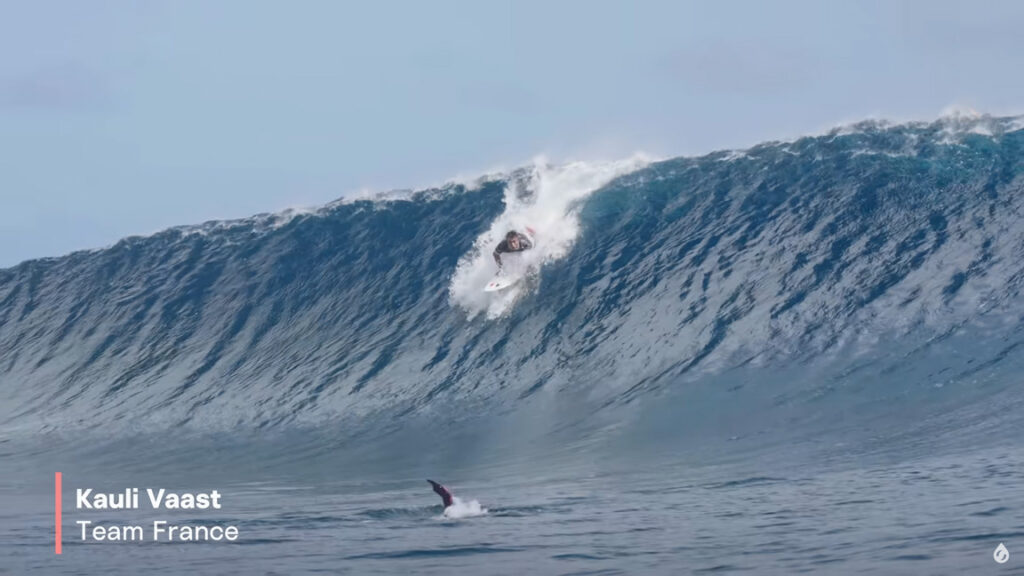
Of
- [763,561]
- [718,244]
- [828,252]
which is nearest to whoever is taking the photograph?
[763,561]

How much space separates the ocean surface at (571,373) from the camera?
553 inches

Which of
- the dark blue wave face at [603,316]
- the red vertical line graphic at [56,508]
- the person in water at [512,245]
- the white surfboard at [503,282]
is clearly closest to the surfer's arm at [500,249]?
the person in water at [512,245]

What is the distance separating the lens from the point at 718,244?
1104 inches

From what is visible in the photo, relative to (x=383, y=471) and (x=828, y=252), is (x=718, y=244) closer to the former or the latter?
(x=828, y=252)

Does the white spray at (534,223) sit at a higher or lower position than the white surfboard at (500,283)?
higher

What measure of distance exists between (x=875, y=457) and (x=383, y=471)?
24.7 ft

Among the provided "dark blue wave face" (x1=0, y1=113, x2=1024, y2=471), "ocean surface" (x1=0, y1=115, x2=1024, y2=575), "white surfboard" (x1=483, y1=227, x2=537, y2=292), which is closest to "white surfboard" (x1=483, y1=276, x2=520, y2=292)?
"white surfboard" (x1=483, y1=227, x2=537, y2=292)

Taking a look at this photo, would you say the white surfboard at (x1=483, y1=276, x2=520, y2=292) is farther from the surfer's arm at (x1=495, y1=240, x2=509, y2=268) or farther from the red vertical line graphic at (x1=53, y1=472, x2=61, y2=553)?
the red vertical line graphic at (x1=53, y1=472, x2=61, y2=553)

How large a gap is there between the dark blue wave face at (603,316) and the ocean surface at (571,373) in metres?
0.08

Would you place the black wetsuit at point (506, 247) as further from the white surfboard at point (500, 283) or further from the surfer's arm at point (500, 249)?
the white surfboard at point (500, 283)

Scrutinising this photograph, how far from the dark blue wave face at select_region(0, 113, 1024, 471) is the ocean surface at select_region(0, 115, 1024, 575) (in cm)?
8

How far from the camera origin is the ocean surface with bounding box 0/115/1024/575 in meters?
14.1

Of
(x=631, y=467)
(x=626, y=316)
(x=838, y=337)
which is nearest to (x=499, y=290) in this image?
(x=626, y=316)

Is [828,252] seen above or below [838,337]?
above
